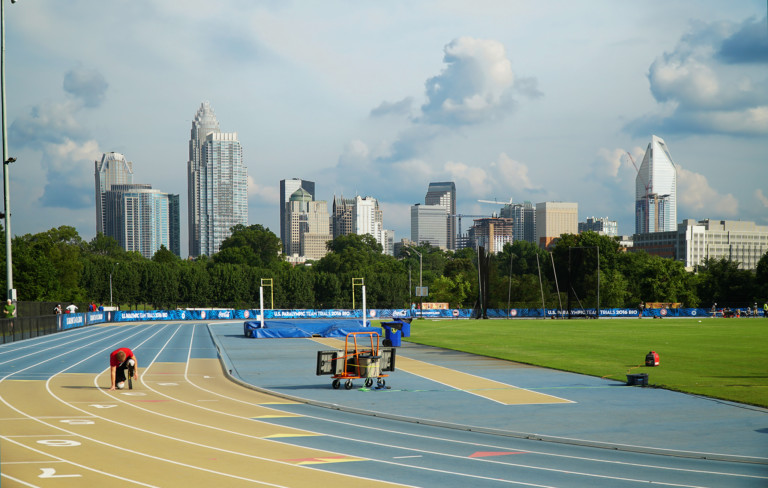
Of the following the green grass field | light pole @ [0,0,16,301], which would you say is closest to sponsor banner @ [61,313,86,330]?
light pole @ [0,0,16,301]

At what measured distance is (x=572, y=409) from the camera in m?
17.0

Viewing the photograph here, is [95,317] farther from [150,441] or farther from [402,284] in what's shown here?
[150,441]

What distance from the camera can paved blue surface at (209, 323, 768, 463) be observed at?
529 inches

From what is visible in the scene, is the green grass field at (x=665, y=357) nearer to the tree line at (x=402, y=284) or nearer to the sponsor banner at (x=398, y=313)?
the sponsor banner at (x=398, y=313)

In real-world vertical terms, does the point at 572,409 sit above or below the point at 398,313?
above

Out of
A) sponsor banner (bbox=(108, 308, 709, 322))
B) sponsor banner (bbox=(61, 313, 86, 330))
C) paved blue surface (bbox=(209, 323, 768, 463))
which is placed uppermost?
paved blue surface (bbox=(209, 323, 768, 463))

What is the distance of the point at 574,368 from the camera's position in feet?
86.7

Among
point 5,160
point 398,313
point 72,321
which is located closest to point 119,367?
point 5,160

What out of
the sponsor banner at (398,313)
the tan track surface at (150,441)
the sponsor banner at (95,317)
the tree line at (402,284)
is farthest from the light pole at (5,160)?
the tree line at (402,284)

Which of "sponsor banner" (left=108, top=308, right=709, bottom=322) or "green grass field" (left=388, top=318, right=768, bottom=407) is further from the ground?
"green grass field" (left=388, top=318, right=768, bottom=407)

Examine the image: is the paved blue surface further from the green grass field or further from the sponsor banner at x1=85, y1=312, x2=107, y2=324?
the sponsor banner at x1=85, y1=312, x2=107, y2=324

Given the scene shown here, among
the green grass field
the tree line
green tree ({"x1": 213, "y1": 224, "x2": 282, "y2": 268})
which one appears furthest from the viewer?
green tree ({"x1": 213, "y1": 224, "x2": 282, "y2": 268})

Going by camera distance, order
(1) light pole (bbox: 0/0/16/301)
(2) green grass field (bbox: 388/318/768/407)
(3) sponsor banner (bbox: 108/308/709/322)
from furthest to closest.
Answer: (3) sponsor banner (bbox: 108/308/709/322) → (1) light pole (bbox: 0/0/16/301) → (2) green grass field (bbox: 388/318/768/407)

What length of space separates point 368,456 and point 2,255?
87.2 meters
